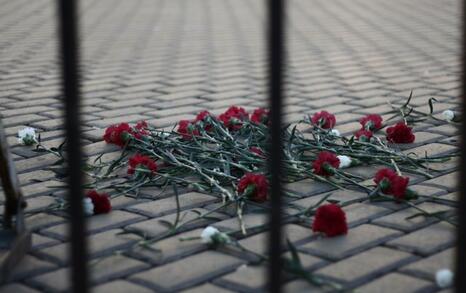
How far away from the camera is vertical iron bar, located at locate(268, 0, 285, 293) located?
122 centimetres

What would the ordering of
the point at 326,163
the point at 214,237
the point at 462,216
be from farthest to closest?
the point at 326,163 → the point at 214,237 → the point at 462,216

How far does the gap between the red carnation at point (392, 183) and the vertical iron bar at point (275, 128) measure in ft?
4.09

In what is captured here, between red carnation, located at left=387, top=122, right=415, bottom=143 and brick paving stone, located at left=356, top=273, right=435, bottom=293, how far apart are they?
53.9 inches

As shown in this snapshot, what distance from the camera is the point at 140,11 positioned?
33.0 feet

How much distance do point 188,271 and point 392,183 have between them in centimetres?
80

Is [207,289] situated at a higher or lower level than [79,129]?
lower

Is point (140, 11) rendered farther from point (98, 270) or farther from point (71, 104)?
point (71, 104)

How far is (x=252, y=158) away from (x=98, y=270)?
90cm

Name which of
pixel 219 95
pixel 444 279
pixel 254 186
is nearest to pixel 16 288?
pixel 254 186

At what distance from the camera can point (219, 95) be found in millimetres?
4660

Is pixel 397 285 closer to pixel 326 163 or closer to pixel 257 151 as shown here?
pixel 326 163

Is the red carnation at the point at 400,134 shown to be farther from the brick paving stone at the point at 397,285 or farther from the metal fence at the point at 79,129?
the metal fence at the point at 79,129

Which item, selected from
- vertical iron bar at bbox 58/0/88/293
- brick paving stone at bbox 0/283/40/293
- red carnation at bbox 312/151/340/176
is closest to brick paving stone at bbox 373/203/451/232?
red carnation at bbox 312/151/340/176

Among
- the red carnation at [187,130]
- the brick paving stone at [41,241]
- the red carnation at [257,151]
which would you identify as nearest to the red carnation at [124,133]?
the red carnation at [187,130]
